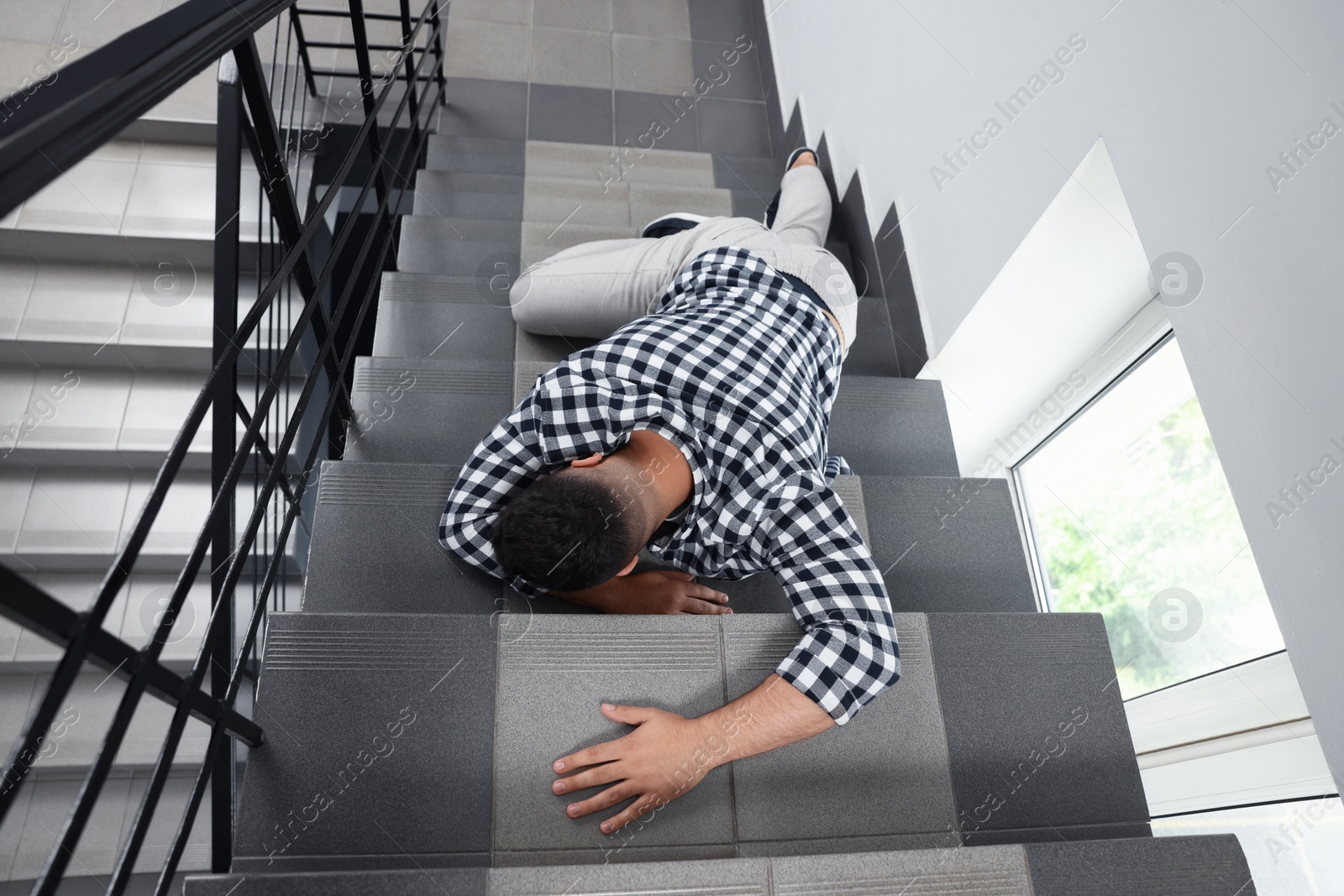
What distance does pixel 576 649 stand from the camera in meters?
1.04

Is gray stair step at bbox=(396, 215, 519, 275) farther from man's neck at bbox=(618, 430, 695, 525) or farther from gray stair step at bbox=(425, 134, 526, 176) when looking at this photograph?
man's neck at bbox=(618, 430, 695, 525)

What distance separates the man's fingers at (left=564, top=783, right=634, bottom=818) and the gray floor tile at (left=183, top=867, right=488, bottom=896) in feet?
0.60

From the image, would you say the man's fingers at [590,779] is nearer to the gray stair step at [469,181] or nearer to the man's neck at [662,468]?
the man's neck at [662,468]

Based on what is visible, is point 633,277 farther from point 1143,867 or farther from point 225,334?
point 1143,867

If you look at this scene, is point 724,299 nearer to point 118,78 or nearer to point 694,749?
point 694,749

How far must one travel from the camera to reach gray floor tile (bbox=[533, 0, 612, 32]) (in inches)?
139

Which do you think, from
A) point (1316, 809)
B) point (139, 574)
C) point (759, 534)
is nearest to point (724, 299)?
point (759, 534)

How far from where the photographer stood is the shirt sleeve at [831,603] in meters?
1.00

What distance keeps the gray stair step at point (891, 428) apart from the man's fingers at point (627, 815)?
999mm

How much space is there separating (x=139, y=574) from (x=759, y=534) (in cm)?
205

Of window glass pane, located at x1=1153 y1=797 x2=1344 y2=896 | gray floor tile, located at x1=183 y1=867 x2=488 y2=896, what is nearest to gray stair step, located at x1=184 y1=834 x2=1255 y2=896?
gray floor tile, located at x1=183 y1=867 x2=488 y2=896

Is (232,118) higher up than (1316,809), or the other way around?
(232,118)

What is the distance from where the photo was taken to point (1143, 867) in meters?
0.87

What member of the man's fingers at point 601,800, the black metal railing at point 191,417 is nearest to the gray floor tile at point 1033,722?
the man's fingers at point 601,800
